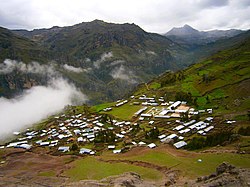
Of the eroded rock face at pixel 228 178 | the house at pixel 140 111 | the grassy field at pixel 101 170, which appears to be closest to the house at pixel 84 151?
the grassy field at pixel 101 170

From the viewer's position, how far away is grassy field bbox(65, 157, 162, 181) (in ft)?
192

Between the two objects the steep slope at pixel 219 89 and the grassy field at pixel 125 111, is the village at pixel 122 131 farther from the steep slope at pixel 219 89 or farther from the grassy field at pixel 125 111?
the steep slope at pixel 219 89

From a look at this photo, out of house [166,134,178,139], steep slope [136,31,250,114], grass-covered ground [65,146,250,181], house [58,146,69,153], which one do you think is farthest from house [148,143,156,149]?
steep slope [136,31,250,114]

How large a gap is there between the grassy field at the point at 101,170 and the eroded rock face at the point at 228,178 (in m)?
13.4

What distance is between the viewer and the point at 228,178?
4134 cm

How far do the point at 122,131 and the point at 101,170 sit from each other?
125 feet

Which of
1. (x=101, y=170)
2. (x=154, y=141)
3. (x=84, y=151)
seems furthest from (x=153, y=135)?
(x=101, y=170)

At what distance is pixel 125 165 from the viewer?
2559 inches

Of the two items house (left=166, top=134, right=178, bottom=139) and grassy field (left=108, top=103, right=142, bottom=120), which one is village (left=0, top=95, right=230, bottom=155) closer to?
house (left=166, top=134, right=178, bottom=139)

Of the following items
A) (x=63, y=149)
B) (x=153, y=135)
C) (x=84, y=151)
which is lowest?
(x=63, y=149)

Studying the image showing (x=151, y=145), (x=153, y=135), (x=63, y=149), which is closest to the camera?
(x=151, y=145)

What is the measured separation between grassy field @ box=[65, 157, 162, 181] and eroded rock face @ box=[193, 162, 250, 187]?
43.9 ft

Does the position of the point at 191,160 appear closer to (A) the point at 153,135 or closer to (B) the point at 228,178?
(B) the point at 228,178

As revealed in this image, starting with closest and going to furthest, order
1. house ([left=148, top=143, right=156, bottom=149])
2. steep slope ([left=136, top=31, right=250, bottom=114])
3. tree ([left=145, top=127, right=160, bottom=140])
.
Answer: house ([left=148, top=143, right=156, bottom=149])
tree ([left=145, top=127, right=160, bottom=140])
steep slope ([left=136, top=31, right=250, bottom=114])
